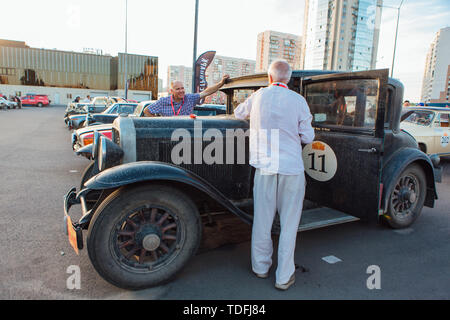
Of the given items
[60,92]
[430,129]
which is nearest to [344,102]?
[430,129]

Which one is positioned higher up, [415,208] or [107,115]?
[107,115]

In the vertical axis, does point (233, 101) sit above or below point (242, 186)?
above

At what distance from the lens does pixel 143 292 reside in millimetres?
2539

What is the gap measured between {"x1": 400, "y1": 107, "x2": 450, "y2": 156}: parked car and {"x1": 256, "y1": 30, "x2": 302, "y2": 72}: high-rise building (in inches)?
2860

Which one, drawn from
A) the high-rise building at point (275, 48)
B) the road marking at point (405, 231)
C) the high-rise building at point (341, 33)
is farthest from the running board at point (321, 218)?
the high-rise building at point (341, 33)

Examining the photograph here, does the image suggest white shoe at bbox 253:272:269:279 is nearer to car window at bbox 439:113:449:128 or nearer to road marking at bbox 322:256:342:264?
road marking at bbox 322:256:342:264

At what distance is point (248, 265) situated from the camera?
306 cm

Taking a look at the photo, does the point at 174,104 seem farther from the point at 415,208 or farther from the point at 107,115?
the point at 107,115

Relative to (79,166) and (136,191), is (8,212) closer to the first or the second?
(136,191)

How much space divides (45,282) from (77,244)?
0.57 metres

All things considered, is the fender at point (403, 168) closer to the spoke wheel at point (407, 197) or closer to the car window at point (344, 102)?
the spoke wheel at point (407, 197)

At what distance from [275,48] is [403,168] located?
275 ft

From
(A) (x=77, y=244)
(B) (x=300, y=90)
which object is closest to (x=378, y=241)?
(B) (x=300, y=90)

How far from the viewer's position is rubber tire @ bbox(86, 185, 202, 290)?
7.88ft
